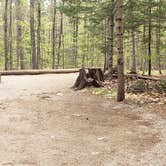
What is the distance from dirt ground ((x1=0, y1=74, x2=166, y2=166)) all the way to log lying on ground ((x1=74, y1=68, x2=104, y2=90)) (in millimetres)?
2216

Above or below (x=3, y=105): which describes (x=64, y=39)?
above

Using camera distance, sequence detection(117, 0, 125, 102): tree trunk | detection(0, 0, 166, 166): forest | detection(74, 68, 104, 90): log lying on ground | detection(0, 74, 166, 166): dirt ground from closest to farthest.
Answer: detection(0, 74, 166, 166): dirt ground
detection(0, 0, 166, 166): forest
detection(117, 0, 125, 102): tree trunk
detection(74, 68, 104, 90): log lying on ground

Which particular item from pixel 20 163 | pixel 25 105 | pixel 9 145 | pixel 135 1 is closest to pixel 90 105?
pixel 25 105

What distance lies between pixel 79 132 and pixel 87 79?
286 inches

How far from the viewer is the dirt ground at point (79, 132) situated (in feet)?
20.3

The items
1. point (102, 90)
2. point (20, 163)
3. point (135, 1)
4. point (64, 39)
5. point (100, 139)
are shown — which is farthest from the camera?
point (64, 39)

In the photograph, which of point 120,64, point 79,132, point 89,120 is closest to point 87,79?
point 120,64

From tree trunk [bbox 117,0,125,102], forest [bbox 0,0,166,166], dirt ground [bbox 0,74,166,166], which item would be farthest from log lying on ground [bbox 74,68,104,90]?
tree trunk [bbox 117,0,125,102]

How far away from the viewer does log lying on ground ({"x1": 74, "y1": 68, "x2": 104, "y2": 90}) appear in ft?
49.3

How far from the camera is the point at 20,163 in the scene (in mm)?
5902

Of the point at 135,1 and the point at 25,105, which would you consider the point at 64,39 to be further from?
the point at 25,105

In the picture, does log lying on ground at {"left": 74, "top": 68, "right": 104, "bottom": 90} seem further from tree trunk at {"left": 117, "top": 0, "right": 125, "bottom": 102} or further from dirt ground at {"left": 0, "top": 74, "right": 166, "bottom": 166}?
tree trunk at {"left": 117, "top": 0, "right": 125, "bottom": 102}

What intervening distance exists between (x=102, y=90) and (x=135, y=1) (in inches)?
192

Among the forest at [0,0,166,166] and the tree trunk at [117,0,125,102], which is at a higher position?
the tree trunk at [117,0,125,102]
